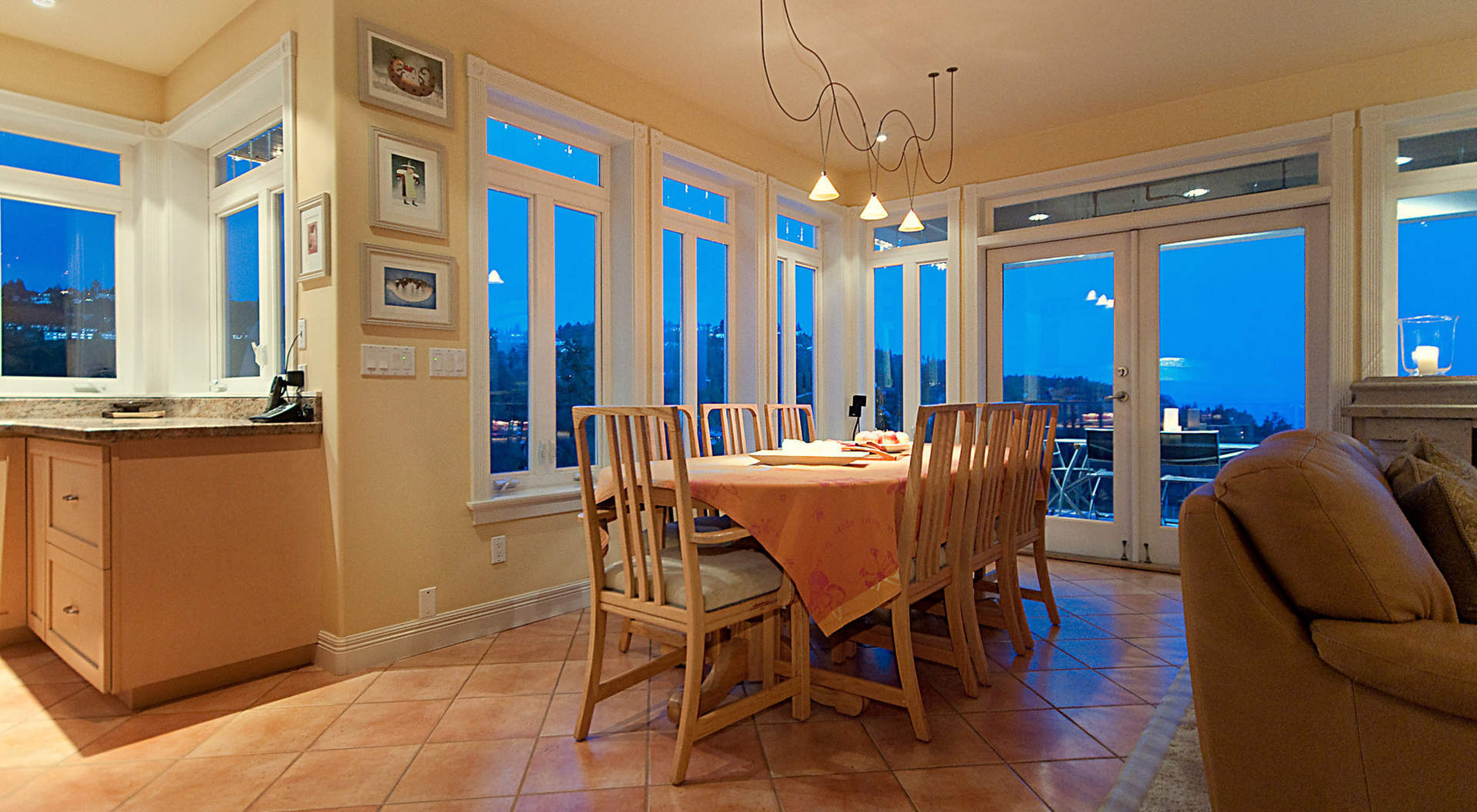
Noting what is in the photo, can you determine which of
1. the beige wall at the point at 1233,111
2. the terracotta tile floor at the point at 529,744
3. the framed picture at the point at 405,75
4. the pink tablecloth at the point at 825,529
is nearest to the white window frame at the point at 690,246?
the framed picture at the point at 405,75

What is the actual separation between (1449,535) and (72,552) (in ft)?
12.3

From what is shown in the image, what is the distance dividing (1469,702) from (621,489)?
1703mm

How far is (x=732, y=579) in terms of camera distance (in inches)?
79.1

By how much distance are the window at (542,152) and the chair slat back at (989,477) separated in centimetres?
241

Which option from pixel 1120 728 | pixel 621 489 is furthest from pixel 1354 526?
pixel 621 489

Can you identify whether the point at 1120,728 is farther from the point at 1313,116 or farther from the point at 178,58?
the point at 178,58

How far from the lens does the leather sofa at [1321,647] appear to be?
3.71 ft

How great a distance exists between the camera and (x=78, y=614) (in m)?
2.41

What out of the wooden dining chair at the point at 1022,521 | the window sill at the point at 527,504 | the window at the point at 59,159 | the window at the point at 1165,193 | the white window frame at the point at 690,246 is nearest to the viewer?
the wooden dining chair at the point at 1022,521

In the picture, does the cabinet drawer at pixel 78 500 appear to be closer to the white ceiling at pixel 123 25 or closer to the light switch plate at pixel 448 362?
the light switch plate at pixel 448 362

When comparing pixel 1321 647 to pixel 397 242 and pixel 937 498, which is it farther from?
pixel 397 242

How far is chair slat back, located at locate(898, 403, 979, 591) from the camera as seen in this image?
2135 mm

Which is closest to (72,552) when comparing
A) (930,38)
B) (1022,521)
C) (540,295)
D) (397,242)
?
(397,242)

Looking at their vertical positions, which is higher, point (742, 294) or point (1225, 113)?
point (1225, 113)
